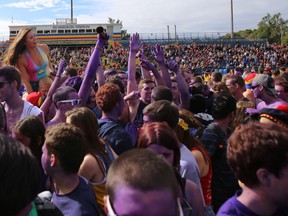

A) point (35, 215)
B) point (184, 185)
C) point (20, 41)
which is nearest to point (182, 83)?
point (20, 41)

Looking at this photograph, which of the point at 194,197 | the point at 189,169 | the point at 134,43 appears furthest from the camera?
the point at 134,43

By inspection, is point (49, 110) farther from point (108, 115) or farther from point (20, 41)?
point (20, 41)

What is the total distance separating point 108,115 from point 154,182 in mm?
2130

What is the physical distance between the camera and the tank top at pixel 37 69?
5187mm

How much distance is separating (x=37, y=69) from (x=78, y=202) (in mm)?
3517

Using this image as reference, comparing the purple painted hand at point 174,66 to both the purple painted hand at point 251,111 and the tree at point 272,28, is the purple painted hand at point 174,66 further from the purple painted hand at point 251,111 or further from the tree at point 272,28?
the tree at point 272,28

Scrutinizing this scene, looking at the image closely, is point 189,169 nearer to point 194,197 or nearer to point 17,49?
point 194,197

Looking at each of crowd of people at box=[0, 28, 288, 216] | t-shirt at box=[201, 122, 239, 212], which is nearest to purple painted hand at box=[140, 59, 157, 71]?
crowd of people at box=[0, 28, 288, 216]

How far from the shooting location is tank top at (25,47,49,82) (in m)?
5.19

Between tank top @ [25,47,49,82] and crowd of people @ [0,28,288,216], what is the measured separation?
0.01 metres

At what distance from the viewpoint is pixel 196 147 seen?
123 inches

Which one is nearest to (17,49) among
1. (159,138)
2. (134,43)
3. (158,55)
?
(134,43)

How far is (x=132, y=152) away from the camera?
61.7 inches

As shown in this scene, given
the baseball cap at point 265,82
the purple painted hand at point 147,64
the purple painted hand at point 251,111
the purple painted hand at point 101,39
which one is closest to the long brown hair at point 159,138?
the purple painted hand at point 251,111
